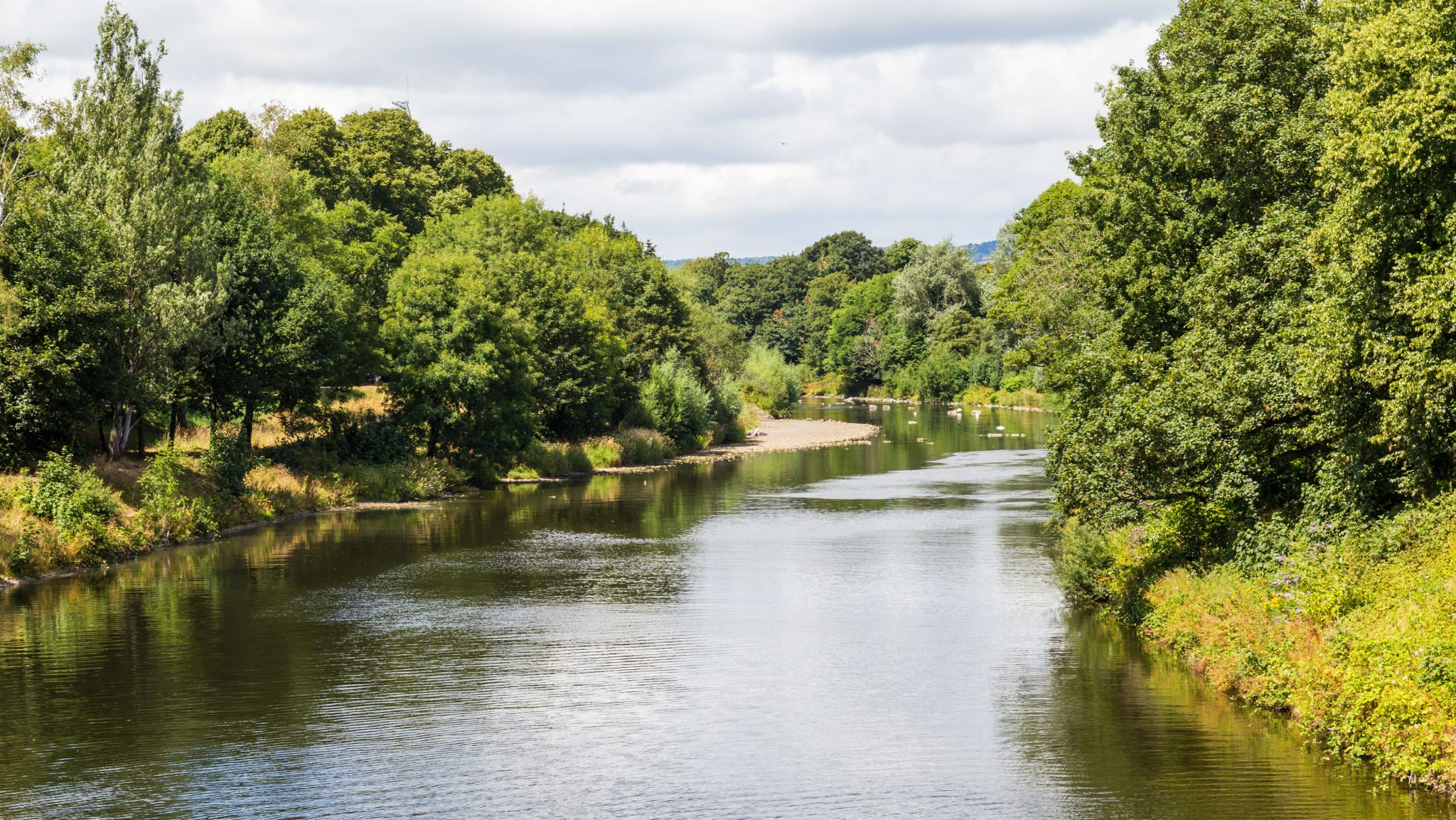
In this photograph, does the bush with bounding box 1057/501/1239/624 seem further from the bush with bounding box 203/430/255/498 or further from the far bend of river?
the bush with bounding box 203/430/255/498

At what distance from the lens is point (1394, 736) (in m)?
18.4

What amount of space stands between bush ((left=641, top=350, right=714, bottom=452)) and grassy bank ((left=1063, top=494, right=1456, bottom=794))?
59.9 metres

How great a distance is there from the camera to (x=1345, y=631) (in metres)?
20.2

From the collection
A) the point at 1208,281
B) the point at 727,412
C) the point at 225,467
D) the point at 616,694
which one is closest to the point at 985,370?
the point at 727,412

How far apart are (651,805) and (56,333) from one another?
32.4m

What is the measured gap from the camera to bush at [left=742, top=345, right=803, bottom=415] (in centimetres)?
12800

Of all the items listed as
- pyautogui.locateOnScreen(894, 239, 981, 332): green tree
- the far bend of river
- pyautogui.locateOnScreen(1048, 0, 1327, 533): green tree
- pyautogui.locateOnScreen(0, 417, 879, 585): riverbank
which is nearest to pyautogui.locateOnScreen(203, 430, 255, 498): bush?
pyautogui.locateOnScreen(0, 417, 879, 585): riverbank

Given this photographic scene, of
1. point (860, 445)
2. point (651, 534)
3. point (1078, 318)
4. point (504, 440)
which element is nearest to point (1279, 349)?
point (1078, 318)

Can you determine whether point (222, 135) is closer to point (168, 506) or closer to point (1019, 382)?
point (168, 506)

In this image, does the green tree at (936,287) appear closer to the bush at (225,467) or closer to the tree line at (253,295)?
the tree line at (253,295)

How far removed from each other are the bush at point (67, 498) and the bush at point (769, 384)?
88661 millimetres

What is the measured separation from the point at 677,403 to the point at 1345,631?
69.3 metres

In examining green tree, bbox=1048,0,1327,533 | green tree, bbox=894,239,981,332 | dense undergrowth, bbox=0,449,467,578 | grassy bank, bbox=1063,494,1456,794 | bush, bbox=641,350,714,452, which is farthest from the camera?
green tree, bbox=894,239,981,332

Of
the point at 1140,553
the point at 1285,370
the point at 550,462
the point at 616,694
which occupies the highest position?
the point at 1285,370
